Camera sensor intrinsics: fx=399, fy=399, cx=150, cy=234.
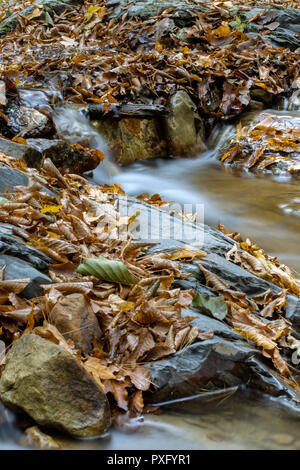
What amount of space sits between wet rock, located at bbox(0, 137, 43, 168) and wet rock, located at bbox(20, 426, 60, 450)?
114 inches

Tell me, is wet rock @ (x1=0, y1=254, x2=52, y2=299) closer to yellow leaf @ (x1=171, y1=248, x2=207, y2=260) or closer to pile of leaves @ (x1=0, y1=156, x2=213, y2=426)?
pile of leaves @ (x1=0, y1=156, x2=213, y2=426)

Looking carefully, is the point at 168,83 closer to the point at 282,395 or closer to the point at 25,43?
the point at 25,43

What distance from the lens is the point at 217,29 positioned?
27.7 ft

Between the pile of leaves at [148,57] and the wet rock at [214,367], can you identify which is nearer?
the wet rock at [214,367]

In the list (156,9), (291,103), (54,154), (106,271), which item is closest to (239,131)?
(291,103)

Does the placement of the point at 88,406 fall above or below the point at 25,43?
below

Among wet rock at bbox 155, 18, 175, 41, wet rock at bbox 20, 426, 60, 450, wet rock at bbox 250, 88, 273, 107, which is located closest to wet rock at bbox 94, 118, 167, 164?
wet rock at bbox 250, 88, 273, 107

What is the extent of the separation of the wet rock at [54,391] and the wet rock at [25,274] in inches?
18.0

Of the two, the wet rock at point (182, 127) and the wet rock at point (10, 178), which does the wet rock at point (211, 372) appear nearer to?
the wet rock at point (10, 178)

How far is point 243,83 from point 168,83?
153 cm

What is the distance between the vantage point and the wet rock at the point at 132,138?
6125mm

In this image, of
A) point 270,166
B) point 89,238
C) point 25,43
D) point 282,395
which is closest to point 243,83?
point 270,166

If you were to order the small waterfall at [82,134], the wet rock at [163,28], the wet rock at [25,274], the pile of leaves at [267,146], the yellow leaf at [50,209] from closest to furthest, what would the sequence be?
the wet rock at [25,274] < the yellow leaf at [50,209] < the small waterfall at [82,134] < the pile of leaves at [267,146] < the wet rock at [163,28]

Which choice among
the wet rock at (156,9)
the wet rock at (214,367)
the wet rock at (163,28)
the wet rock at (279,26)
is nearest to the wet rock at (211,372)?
the wet rock at (214,367)
